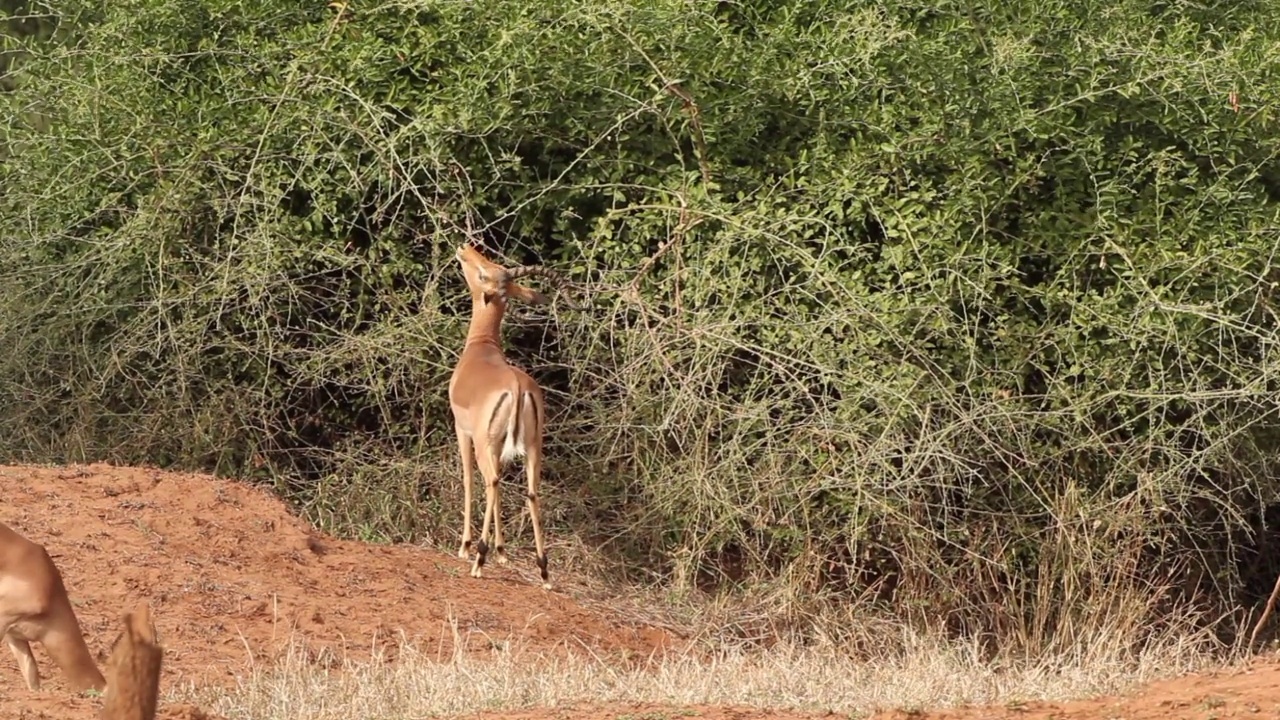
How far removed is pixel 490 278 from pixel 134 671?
6.07 meters

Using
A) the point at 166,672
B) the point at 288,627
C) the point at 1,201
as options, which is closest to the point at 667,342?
the point at 288,627

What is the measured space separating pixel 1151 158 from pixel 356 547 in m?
4.76

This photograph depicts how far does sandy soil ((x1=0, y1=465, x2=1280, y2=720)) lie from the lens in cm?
815

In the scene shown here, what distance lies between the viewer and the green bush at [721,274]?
9.65m

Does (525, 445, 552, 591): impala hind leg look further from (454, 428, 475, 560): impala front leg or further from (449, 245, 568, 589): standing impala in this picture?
(454, 428, 475, 560): impala front leg

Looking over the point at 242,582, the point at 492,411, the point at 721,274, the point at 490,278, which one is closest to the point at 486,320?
the point at 490,278

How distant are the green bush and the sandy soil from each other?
3.26ft

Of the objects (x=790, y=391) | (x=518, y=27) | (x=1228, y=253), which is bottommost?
(x=790, y=391)

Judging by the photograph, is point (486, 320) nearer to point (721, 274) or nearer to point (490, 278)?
point (490, 278)

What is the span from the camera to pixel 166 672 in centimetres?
750

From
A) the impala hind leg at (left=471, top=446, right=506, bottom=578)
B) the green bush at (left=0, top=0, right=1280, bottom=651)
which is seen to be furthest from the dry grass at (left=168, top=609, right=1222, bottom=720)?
the green bush at (left=0, top=0, right=1280, bottom=651)

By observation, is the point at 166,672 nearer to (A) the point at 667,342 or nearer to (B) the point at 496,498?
(B) the point at 496,498

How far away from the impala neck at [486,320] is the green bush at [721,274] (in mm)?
521

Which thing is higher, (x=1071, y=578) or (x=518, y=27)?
(x=518, y=27)
